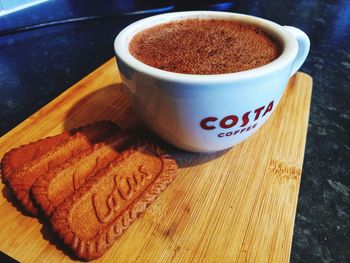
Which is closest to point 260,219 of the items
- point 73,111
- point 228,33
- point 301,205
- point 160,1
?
point 301,205

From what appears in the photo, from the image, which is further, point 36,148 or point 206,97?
point 36,148

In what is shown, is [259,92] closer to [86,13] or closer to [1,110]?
[1,110]

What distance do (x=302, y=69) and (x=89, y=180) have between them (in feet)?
2.60

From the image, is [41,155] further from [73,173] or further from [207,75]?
[207,75]

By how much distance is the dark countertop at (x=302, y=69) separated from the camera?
0.52 metres

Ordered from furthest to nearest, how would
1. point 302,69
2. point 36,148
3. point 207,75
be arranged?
point 302,69 → point 36,148 → point 207,75

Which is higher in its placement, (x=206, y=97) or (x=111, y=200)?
(x=206, y=97)

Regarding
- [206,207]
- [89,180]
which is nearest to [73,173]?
[89,180]

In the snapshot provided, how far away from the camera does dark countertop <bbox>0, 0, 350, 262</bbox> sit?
1.70ft

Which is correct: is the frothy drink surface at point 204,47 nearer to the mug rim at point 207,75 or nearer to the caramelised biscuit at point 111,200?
the mug rim at point 207,75

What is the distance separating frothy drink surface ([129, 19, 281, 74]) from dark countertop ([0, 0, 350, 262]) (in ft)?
0.86

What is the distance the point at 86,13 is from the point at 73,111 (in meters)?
0.80

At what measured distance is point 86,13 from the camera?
1.32 metres

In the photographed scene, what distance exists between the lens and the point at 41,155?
0.53 metres
